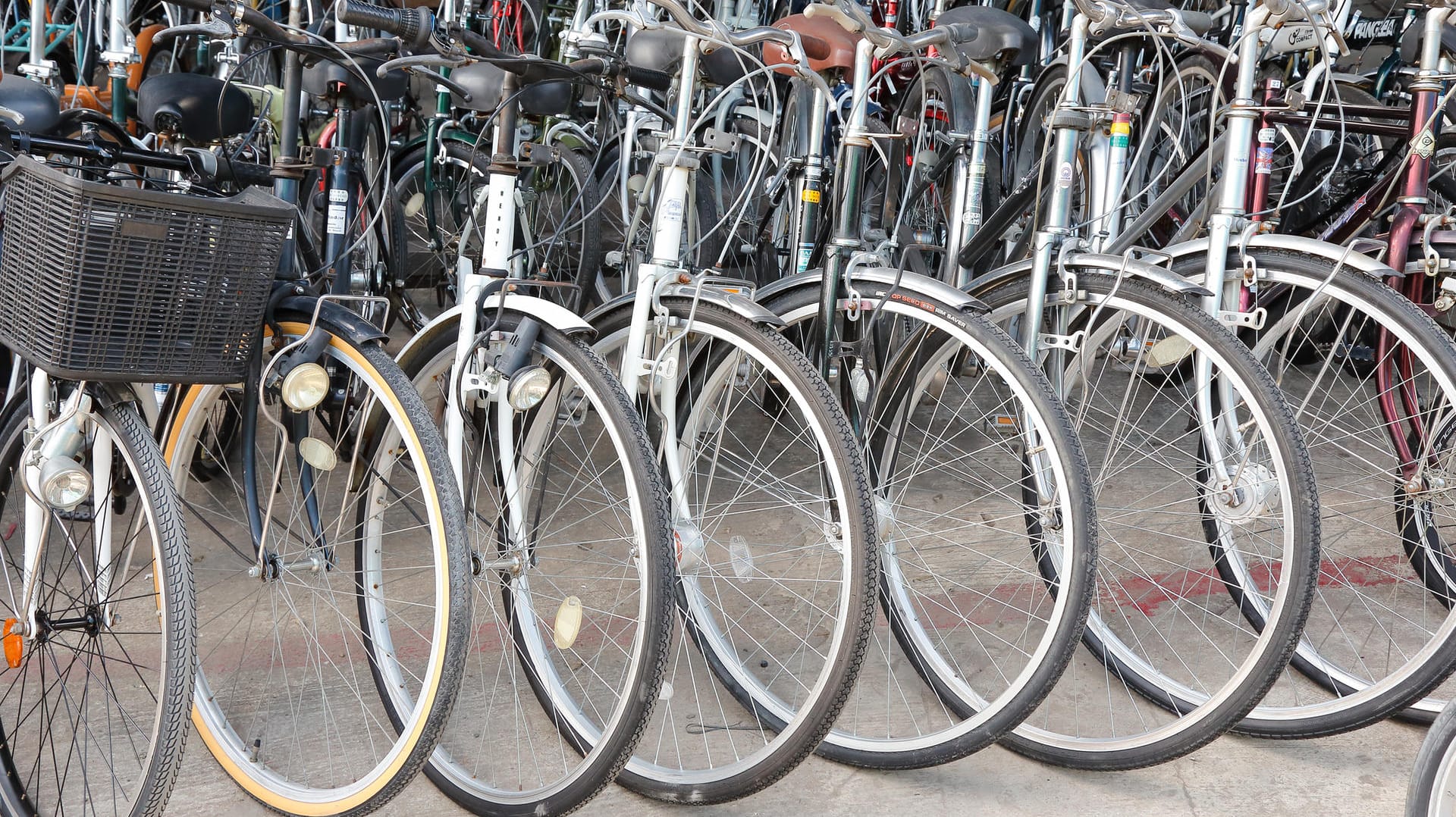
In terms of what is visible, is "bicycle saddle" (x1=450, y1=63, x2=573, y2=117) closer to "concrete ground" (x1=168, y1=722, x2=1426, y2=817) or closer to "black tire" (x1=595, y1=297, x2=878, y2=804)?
"black tire" (x1=595, y1=297, x2=878, y2=804)

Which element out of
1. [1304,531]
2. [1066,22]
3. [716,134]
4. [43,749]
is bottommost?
[43,749]

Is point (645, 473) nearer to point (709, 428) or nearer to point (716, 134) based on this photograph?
point (709, 428)

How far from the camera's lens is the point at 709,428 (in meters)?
2.64

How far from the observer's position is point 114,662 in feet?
8.62

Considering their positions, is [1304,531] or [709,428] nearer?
[1304,531]

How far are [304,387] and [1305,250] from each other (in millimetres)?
1877

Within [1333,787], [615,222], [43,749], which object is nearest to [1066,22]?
[615,222]

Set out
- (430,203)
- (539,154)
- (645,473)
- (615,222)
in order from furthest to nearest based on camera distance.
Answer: (615,222)
(430,203)
(539,154)
(645,473)

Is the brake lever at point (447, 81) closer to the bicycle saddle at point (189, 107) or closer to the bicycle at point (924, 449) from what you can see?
the bicycle saddle at point (189, 107)

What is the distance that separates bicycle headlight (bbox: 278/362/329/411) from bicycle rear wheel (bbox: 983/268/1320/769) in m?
1.41

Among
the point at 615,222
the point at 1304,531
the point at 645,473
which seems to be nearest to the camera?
the point at 645,473

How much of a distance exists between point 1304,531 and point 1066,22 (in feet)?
8.53

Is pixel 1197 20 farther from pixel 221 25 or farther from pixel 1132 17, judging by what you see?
pixel 221 25

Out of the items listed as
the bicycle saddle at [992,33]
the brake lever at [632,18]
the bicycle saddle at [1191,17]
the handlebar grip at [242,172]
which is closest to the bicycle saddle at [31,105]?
the handlebar grip at [242,172]
